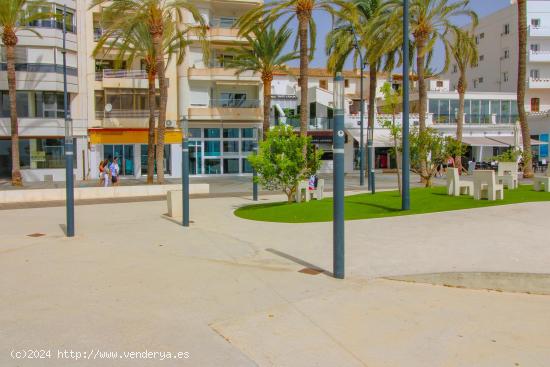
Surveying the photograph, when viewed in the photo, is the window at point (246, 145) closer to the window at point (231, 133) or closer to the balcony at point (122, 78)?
the window at point (231, 133)

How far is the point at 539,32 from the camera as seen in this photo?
53688 mm

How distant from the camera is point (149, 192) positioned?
24.8 m

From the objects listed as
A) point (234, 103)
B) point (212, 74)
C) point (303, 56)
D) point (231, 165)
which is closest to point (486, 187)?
point (303, 56)

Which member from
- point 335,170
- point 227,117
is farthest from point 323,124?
point 335,170

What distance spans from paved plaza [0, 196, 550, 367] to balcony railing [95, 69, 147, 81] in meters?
29.2

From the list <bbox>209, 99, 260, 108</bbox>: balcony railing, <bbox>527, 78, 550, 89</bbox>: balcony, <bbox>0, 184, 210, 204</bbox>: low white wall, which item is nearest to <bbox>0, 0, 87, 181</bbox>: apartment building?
<bbox>209, 99, 260, 108</bbox>: balcony railing

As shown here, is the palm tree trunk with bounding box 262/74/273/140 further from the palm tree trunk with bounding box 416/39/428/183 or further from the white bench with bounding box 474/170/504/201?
the white bench with bounding box 474/170/504/201

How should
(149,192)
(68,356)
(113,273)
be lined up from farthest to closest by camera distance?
1. (149,192)
2. (113,273)
3. (68,356)

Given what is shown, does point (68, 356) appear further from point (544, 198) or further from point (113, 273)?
point (544, 198)

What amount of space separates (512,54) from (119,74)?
39.9 metres

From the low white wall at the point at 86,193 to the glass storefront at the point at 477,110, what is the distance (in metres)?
29.8

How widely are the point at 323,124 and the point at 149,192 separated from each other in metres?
24.7

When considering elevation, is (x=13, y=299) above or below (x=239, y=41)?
below

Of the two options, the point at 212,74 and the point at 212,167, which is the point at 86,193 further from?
the point at 212,74
